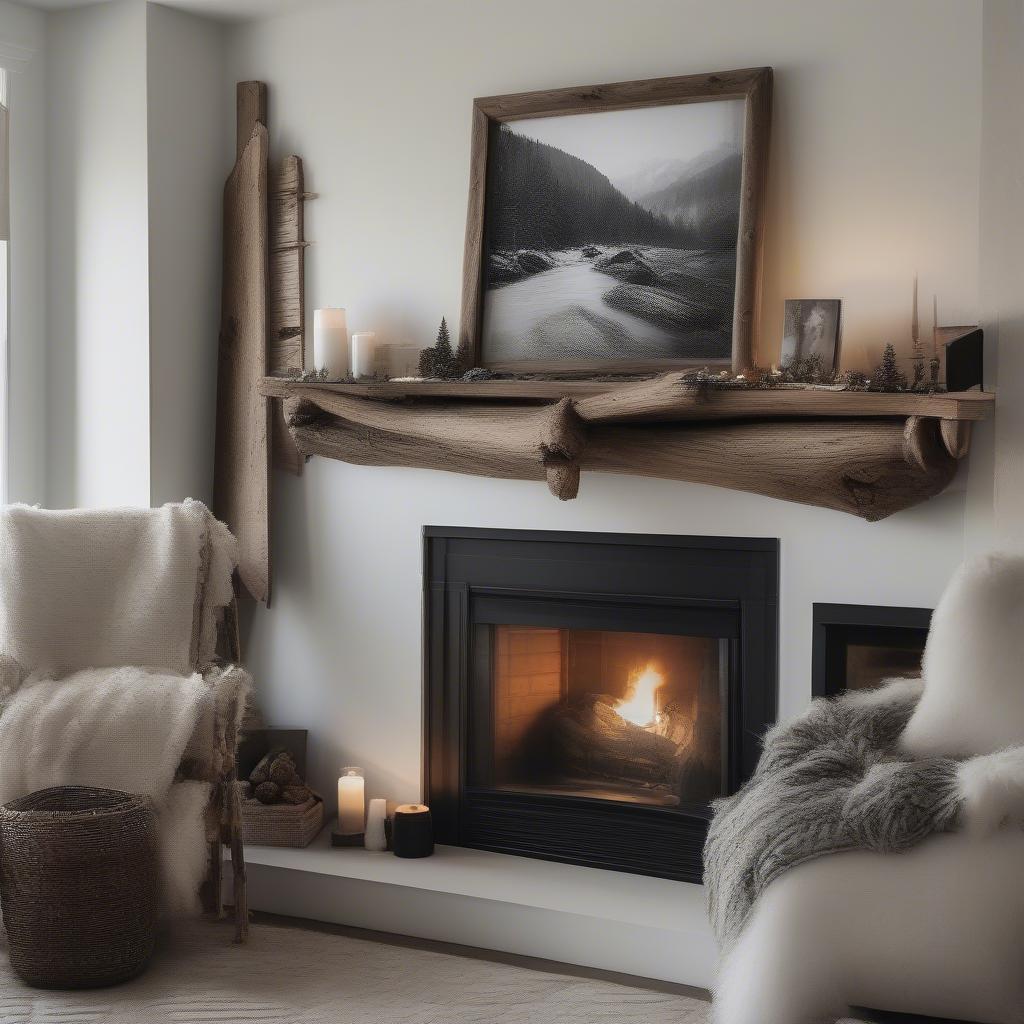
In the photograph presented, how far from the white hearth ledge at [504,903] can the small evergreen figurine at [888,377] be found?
49.3 inches

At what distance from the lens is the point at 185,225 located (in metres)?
3.67

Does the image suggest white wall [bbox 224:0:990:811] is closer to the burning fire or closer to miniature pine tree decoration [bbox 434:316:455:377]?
miniature pine tree decoration [bbox 434:316:455:377]

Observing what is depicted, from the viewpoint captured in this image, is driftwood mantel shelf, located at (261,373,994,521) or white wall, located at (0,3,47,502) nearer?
driftwood mantel shelf, located at (261,373,994,521)

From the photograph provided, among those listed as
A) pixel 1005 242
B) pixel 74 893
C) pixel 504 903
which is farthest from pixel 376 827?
pixel 1005 242

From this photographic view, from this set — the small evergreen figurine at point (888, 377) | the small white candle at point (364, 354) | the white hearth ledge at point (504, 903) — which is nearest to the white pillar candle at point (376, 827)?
the white hearth ledge at point (504, 903)

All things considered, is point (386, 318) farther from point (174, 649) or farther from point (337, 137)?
point (174, 649)

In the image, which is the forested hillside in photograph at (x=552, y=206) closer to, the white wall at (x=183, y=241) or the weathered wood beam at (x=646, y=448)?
the weathered wood beam at (x=646, y=448)

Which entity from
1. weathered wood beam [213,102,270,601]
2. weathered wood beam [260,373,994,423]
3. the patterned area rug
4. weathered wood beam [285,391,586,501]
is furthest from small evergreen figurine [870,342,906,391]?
weathered wood beam [213,102,270,601]

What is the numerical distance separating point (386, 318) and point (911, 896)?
2.14 meters

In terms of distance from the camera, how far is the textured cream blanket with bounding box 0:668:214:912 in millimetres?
2977

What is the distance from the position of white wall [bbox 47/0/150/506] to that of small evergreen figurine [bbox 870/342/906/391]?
1.99 m

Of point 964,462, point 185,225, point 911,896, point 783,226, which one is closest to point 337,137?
point 185,225

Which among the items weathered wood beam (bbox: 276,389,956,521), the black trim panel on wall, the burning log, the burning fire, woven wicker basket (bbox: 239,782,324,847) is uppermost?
weathered wood beam (bbox: 276,389,956,521)

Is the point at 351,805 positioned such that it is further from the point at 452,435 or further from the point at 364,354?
the point at 364,354
